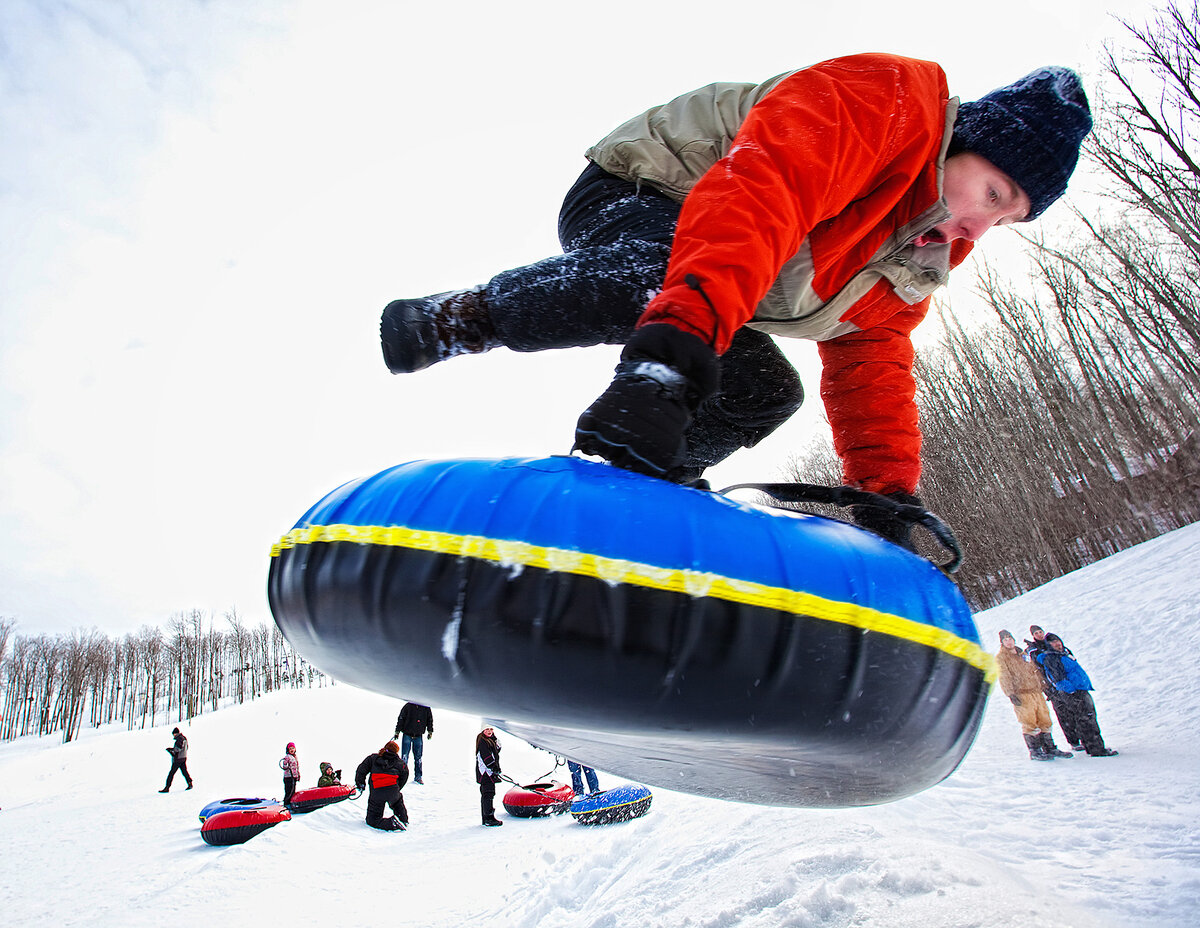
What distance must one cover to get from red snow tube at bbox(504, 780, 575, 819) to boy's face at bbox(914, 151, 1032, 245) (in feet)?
28.4

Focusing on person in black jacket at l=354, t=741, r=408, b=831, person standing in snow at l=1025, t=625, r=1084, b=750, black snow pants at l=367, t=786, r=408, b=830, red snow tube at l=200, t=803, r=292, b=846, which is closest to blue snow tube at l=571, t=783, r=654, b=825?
person in black jacket at l=354, t=741, r=408, b=831

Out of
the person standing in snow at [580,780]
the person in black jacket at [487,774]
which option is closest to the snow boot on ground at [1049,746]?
the person standing in snow at [580,780]

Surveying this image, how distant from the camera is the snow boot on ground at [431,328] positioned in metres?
1.19

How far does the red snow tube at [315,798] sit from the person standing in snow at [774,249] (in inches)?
459

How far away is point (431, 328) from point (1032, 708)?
7858mm

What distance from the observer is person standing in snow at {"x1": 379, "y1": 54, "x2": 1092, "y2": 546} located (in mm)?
861

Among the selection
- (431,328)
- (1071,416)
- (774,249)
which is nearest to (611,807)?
(431,328)

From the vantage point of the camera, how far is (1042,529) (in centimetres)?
1875

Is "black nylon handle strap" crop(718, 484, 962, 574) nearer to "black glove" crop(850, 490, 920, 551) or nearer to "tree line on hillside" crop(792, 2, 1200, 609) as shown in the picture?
"black glove" crop(850, 490, 920, 551)

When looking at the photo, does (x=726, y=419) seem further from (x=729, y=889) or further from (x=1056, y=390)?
(x=1056, y=390)

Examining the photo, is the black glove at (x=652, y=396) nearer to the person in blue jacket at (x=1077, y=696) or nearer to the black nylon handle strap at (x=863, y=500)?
the black nylon handle strap at (x=863, y=500)

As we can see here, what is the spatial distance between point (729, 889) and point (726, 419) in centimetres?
221

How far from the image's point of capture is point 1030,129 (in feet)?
3.89

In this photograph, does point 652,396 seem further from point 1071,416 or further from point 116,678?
point 116,678
